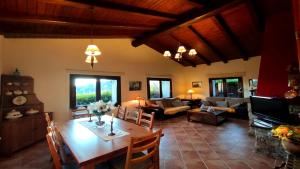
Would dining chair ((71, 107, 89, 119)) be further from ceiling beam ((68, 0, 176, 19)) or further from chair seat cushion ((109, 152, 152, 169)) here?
ceiling beam ((68, 0, 176, 19))

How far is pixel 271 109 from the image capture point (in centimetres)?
317

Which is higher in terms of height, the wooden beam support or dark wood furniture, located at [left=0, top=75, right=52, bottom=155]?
the wooden beam support

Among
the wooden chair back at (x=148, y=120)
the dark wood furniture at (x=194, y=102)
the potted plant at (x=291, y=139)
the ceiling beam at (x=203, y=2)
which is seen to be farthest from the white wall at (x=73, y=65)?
the potted plant at (x=291, y=139)

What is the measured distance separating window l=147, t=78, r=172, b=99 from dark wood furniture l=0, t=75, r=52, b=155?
A: 14.8 feet

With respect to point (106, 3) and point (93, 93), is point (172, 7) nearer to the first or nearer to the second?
point (106, 3)

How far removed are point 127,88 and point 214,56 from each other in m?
4.36

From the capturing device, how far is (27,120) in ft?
11.9

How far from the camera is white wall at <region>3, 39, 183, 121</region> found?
4.21 metres

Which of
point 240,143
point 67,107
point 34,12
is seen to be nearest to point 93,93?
point 67,107

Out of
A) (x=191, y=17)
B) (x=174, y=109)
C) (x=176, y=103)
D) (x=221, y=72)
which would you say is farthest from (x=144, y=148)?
(x=221, y=72)

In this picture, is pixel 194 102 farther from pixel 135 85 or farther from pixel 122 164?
pixel 122 164

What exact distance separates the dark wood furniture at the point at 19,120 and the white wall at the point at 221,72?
7.18m

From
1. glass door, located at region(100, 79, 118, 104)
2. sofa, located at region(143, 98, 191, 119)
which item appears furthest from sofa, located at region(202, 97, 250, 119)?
glass door, located at region(100, 79, 118, 104)

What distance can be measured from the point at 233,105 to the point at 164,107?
2.94 metres
